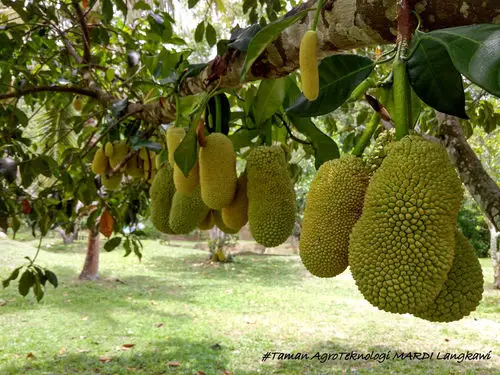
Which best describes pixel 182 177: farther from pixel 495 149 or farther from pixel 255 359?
pixel 495 149

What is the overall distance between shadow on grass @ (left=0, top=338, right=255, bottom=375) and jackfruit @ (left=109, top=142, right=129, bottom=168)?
6.54 feet

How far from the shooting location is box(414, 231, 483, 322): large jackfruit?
43 centimetres

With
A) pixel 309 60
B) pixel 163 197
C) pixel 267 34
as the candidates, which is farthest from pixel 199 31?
pixel 309 60

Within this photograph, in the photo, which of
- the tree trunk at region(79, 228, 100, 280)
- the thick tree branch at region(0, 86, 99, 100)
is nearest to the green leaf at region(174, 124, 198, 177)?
the thick tree branch at region(0, 86, 99, 100)

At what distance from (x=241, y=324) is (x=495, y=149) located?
4.15m

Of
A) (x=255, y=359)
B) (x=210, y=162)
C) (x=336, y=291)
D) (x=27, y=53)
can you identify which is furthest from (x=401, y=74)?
(x=336, y=291)

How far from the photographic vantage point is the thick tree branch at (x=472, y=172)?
1170 mm

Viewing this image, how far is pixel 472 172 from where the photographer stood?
120 cm

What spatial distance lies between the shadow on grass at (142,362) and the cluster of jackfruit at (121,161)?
1.92 m

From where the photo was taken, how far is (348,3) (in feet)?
1.81

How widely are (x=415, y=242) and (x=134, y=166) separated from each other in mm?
1322

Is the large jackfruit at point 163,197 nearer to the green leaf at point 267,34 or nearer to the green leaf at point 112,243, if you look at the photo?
the green leaf at point 267,34

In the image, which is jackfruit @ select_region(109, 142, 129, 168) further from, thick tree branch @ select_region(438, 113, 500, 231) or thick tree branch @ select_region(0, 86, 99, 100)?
thick tree branch @ select_region(438, 113, 500, 231)

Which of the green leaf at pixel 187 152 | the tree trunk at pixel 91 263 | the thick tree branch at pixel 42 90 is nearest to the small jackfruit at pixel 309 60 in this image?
the green leaf at pixel 187 152
